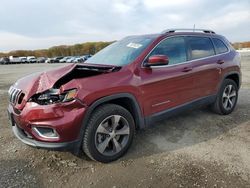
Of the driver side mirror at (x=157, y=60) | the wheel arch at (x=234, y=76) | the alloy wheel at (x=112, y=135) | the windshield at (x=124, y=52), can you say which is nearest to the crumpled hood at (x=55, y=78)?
the windshield at (x=124, y=52)

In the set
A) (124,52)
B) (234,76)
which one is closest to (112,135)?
(124,52)

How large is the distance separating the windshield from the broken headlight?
41.7 inches

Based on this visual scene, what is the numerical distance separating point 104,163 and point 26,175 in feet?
3.30

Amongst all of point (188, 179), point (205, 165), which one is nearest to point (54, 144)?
point (188, 179)

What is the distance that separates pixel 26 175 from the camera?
310cm

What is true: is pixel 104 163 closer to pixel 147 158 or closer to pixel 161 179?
pixel 147 158

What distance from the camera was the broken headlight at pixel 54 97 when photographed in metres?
2.92

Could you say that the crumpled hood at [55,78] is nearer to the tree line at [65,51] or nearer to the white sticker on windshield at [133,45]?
the white sticker on windshield at [133,45]

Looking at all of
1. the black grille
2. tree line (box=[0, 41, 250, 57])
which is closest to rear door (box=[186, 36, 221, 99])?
the black grille

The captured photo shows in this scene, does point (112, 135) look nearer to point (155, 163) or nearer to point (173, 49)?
point (155, 163)

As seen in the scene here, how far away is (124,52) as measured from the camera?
13.4 feet

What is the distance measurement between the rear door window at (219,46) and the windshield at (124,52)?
1.76 metres

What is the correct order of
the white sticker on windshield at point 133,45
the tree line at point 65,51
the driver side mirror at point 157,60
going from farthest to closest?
the tree line at point 65,51 → the white sticker on windshield at point 133,45 → the driver side mirror at point 157,60

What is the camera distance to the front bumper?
2898 mm
